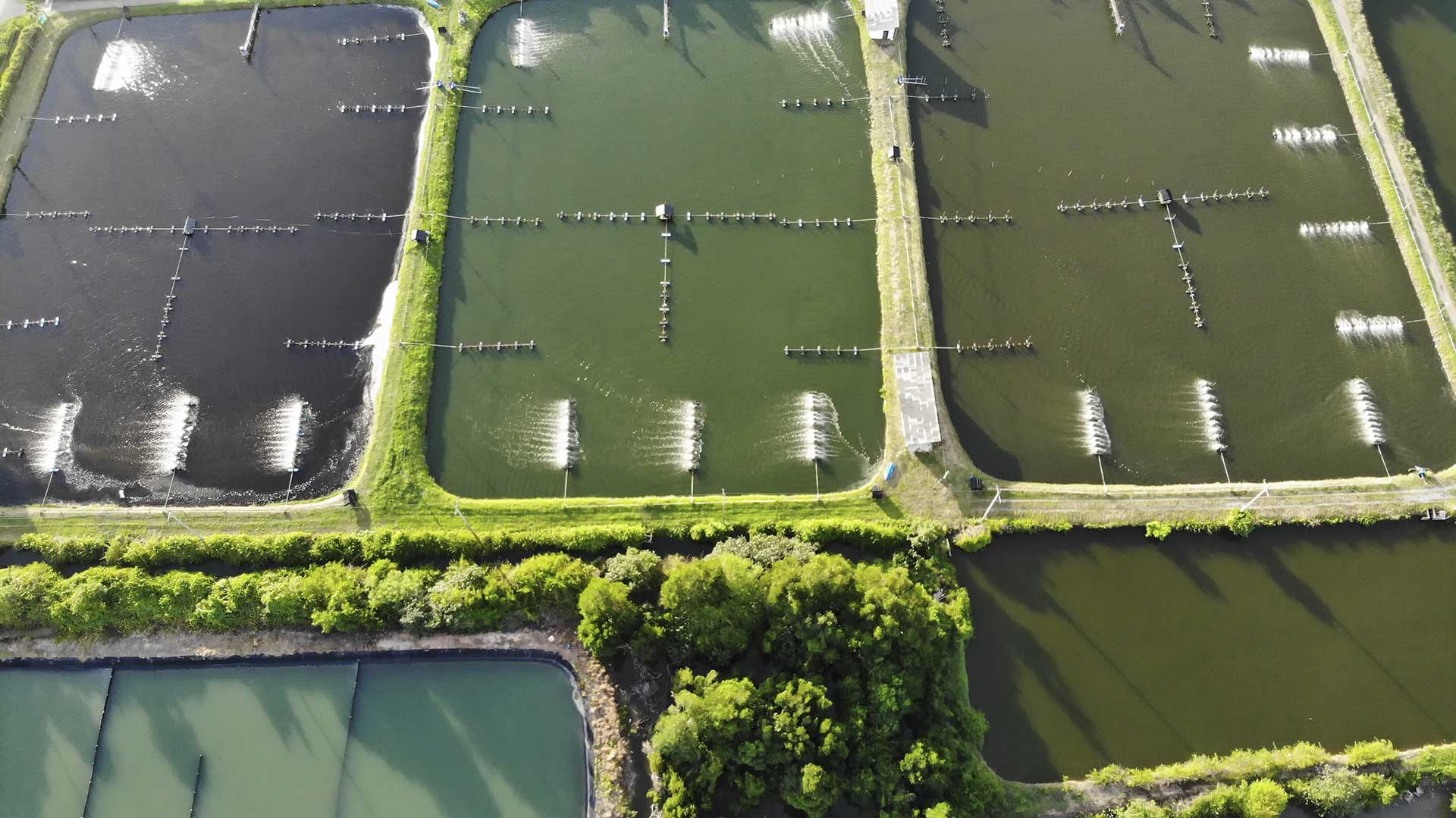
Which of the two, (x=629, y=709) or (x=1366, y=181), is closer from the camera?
(x=629, y=709)

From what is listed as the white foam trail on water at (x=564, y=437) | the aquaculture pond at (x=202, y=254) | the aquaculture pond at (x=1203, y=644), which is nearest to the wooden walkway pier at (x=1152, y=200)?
the aquaculture pond at (x=1203, y=644)

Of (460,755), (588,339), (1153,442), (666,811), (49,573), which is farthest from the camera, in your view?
(588,339)

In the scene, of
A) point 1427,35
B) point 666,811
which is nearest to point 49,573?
point 666,811

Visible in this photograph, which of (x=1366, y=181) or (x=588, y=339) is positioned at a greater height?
(x=1366, y=181)

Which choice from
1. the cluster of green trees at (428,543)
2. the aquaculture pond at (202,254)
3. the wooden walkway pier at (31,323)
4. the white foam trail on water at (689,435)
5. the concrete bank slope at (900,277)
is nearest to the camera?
the cluster of green trees at (428,543)

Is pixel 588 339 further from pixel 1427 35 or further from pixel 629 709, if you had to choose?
pixel 1427 35

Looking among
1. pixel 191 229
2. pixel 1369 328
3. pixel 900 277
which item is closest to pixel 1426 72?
pixel 1369 328

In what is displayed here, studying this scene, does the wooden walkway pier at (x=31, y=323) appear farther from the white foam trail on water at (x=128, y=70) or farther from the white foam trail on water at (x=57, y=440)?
the white foam trail on water at (x=128, y=70)
